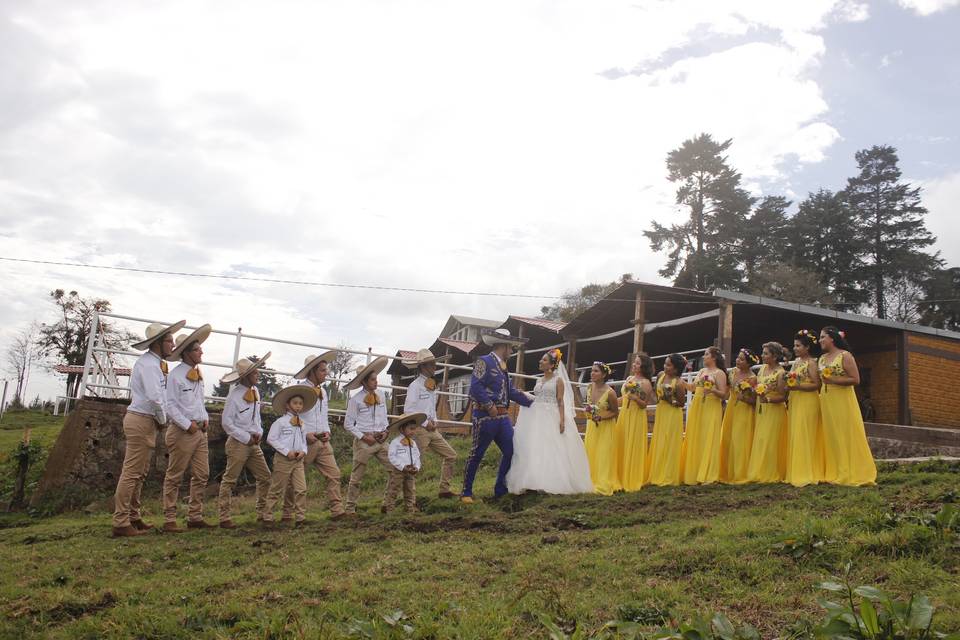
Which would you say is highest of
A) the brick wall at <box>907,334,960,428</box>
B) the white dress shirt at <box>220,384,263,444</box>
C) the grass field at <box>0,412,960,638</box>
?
the brick wall at <box>907,334,960,428</box>

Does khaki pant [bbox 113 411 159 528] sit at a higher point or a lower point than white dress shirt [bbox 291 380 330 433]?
lower

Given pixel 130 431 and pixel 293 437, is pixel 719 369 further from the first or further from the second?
pixel 130 431

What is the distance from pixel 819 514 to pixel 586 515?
2082 millimetres

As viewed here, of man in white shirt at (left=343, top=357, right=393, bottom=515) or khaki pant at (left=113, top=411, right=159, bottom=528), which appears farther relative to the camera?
man in white shirt at (left=343, top=357, right=393, bottom=515)

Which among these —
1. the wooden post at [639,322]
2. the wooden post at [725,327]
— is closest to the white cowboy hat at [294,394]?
the wooden post at [725,327]

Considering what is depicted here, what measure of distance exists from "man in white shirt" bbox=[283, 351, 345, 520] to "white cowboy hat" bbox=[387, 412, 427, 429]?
0.83 metres

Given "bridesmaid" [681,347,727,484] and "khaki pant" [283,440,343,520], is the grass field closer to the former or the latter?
"khaki pant" [283,440,343,520]

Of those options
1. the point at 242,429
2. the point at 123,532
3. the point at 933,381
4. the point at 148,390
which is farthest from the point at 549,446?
the point at 933,381

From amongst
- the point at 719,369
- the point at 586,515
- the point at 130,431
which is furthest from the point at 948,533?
the point at 130,431

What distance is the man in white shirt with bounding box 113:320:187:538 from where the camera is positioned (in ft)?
24.7

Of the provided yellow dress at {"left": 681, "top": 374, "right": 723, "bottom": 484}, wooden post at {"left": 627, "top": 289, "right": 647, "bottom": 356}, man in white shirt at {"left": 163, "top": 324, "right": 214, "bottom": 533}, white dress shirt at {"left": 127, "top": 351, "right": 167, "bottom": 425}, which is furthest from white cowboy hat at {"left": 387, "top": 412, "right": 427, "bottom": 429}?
wooden post at {"left": 627, "top": 289, "right": 647, "bottom": 356}

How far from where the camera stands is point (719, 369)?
966 centimetres

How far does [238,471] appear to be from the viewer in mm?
8273

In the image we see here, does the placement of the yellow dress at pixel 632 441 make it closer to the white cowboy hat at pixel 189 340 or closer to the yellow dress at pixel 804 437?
the yellow dress at pixel 804 437
